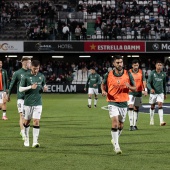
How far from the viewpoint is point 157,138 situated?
15539 millimetres

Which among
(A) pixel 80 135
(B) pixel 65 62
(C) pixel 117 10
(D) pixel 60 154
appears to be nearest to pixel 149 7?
(C) pixel 117 10

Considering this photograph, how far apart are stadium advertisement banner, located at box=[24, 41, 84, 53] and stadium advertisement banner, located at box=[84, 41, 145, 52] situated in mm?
907

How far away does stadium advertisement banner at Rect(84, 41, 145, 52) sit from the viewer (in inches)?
2045

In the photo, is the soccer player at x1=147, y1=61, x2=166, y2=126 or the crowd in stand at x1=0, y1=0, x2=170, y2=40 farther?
the crowd in stand at x1=0, y1=0, x2=170, y2=40

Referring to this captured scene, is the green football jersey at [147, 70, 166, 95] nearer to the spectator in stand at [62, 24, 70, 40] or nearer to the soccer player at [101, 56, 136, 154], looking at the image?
the soccer player at [101, 56, 136, 154]

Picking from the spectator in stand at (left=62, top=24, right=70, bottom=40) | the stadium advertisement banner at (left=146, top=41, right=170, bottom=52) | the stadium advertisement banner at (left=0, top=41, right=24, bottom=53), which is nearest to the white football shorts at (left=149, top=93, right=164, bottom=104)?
the stadium advertisement banner at (left=146, top=41, right=170, bottom=52)

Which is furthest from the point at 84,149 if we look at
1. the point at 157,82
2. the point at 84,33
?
the point at 84,33

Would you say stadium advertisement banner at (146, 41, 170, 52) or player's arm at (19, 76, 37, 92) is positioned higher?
stadium advertisement banner at (146, 41, 170, 52)

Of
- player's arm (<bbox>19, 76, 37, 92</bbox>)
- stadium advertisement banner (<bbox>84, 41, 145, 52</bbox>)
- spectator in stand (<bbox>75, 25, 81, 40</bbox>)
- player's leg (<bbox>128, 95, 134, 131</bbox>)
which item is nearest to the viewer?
player's arm (<bbox>19, 76, 37, 92</bbox>)

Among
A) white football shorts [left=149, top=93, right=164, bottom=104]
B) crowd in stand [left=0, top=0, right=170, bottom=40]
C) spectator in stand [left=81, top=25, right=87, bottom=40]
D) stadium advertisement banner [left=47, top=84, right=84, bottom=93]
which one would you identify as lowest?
stadium advertisement banner [left=47, top=84, right=84, bottom=93]

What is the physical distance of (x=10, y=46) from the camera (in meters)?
52.4

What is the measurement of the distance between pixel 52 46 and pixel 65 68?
2719mm

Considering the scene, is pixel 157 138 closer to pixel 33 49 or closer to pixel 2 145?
pixel 2 145

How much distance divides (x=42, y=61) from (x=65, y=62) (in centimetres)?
260
